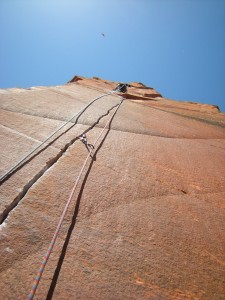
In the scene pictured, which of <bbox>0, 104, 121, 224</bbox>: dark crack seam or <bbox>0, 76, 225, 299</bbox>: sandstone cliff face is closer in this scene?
<bbox>0, 76, 225, 299</bbox>: sandstone cliff face

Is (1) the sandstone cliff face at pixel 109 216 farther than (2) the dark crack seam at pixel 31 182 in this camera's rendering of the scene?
No

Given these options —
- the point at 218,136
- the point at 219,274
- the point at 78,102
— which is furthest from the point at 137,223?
the point at 218,136

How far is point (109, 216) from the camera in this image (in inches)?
99.2

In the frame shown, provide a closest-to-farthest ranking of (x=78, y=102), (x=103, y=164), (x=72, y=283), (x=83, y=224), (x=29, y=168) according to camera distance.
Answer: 1. (x=72, y=283)
2. (x=83, y=224)
3. (x=29, y=168)
4. (x=103, y=164)
5. (x=78, y=102)

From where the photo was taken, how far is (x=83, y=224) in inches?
93.2

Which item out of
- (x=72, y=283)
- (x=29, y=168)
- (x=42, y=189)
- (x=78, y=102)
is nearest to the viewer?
(x=72, y=283)

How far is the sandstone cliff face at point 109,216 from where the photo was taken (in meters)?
1.94

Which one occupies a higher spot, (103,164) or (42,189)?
(103,164)

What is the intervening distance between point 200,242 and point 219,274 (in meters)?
0.34

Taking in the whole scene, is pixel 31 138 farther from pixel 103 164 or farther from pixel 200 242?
pixel 200 242

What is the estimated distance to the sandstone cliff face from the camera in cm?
194

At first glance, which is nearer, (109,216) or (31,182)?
(109,216)

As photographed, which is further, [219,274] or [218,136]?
[218,136]

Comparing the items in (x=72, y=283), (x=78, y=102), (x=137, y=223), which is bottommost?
(x=72, y=283)
